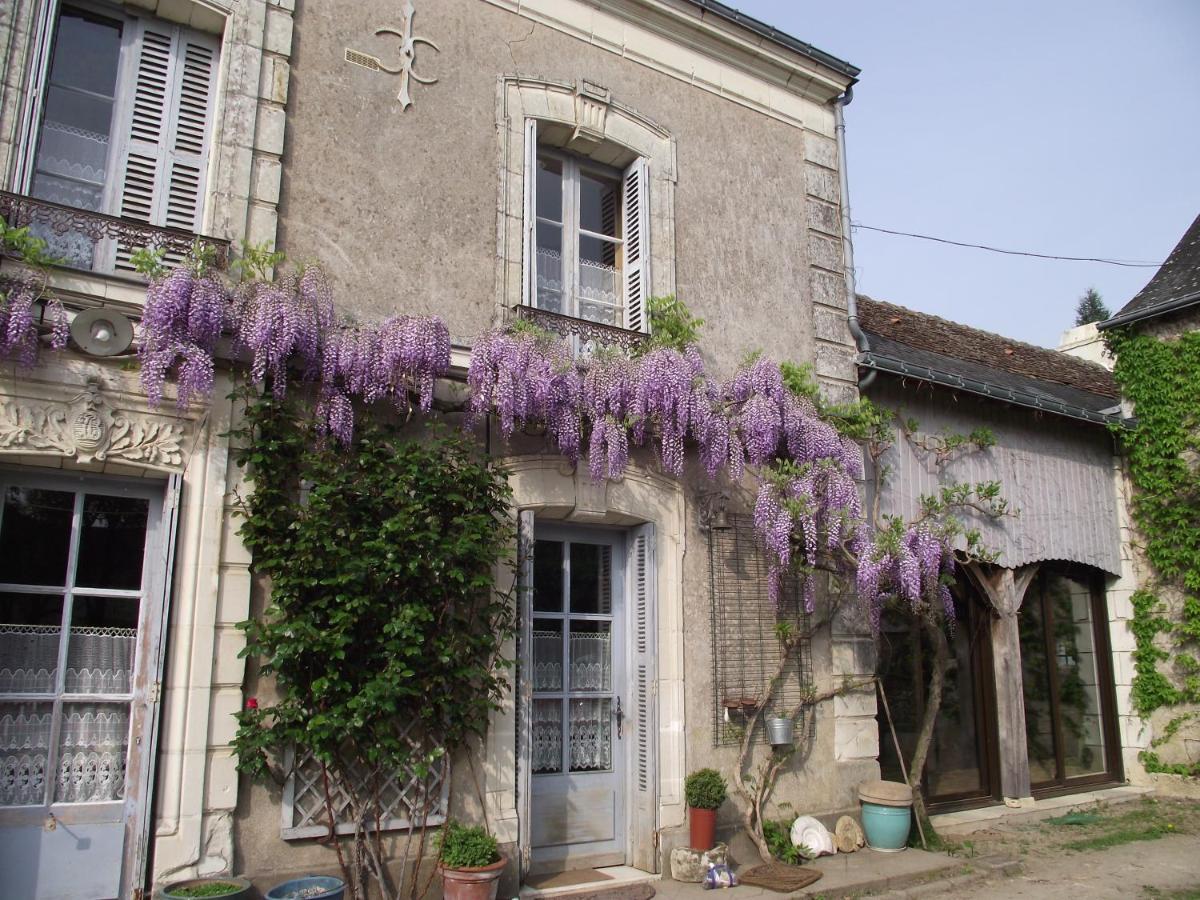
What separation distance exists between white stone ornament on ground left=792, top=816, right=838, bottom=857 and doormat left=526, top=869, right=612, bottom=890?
3.92ft

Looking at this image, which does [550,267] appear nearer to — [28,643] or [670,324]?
[670,324]

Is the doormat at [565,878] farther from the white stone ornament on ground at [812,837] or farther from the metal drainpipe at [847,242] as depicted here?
the metal drainpipe at [847,242]

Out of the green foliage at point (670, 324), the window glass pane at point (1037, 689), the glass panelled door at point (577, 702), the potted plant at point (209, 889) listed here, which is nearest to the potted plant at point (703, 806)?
the glass panelled door at point (577, 702)

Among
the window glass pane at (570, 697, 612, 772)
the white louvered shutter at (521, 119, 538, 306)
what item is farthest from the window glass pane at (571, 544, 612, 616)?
the white louvered shutter at (521, 119, 538, 306)

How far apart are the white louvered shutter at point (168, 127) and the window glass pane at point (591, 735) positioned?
10.5ft

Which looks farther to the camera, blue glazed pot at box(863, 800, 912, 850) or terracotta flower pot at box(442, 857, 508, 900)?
blue glazed pot at box(863, 800, 912, 850)

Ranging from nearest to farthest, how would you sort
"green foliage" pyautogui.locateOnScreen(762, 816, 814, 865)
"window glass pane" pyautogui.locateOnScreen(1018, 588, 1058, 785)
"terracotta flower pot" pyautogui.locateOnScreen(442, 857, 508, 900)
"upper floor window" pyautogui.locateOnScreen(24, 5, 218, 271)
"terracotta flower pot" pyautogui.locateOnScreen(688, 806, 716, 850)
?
"terracotta flower pot" pyautogui.locateOnScreen(442, 857, 508, 900)
"upper floor window" pyautogui.locateOnScreen(24, 5, 218, 271)
"terracotta flower pot" pyautogui.locateOnScreen(688, 806, 716, 850)
"green foliage" pyautogui.locateOnScreen(762, 816, 814, 865)
"window glass pane" pyautogui.locateOnScreen(1018, 588, 1058, 785)

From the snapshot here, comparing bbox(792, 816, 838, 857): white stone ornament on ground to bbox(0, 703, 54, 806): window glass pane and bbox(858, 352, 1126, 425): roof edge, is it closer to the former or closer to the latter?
bbox(858, 352, 1126, 425): roof edge

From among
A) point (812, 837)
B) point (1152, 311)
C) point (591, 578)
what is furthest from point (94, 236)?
point (1152, 311)

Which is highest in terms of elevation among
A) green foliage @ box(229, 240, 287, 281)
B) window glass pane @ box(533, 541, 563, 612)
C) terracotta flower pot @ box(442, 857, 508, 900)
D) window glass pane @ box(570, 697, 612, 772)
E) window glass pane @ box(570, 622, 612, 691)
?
green foliage @ box(229, 240, 287, 281)

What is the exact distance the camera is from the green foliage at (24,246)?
3877 mm

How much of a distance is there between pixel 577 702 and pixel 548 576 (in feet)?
2.35

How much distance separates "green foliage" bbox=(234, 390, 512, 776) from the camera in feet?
13.5

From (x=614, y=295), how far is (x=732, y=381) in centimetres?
93
